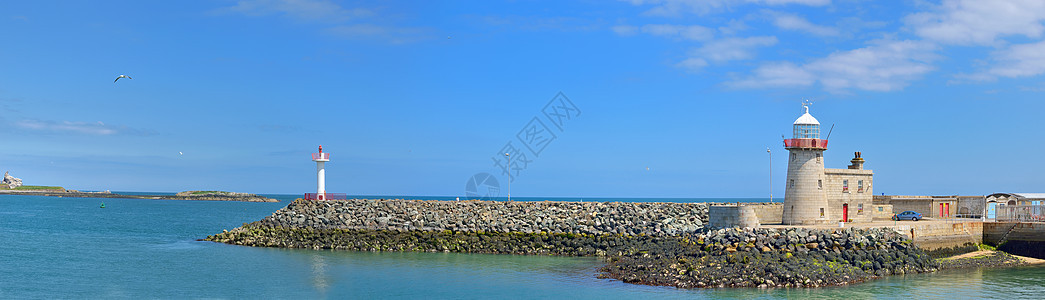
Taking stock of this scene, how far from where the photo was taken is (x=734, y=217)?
3041 cm

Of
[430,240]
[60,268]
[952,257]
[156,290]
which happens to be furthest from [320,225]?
[952,257]

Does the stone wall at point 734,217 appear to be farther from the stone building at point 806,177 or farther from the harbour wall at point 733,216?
the stone building at point 806,177

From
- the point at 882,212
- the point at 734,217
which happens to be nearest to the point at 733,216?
the point at 734,217

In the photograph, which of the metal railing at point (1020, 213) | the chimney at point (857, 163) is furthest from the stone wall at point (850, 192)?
the metal railing at point (1020, 213)

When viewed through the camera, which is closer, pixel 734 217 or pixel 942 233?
pixel 734 217

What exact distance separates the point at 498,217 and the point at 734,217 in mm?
11785

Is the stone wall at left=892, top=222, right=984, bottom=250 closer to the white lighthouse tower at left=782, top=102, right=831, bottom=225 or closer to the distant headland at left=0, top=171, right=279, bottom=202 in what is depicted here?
the white lighthouse tower at left=782, top=102, right=831, bottom=225

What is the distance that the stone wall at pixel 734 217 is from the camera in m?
30.2

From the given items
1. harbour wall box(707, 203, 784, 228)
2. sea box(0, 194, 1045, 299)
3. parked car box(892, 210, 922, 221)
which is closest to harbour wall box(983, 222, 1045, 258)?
parked car box(892, 210, 922, 221)

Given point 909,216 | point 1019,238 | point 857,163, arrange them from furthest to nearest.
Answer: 1. point 857,163
2. point 909,216
3. point 1019,238

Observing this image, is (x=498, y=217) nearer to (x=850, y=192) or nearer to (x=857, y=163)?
(x=850, y=192)

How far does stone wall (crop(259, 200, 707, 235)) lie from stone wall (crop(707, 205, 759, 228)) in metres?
2.31

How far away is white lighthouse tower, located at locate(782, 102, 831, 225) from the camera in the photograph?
32.7 m

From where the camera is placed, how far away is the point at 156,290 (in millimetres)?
24656
